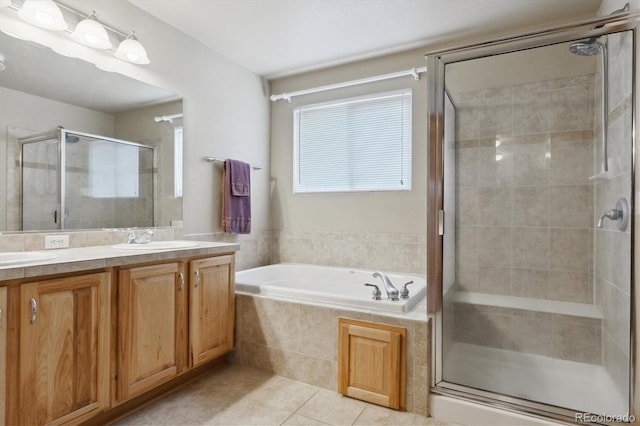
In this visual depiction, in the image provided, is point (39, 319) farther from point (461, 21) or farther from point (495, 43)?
point (461, 21)

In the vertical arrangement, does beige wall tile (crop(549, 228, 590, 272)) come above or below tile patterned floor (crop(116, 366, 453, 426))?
above

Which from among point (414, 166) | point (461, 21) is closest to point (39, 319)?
point (414, 166)

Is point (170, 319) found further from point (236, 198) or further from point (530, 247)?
point (530, 247)

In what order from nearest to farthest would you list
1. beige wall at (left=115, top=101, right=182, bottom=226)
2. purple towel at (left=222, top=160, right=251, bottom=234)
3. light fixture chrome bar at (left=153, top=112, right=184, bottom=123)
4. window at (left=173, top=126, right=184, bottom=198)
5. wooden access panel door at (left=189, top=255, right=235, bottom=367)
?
1. wooden access panel door at (left=189, top=255, right=235, bottom=367)
2. beige wall at (left=115, top=101, right=182, bottom=226)
3. light fixture chrome bar at (left=153, top=112, right=184, bottom=123)
4. window at (left=173, top=126, right=184, bottom=198)
5. purple towel at (left=222, top=160, right=251, bottom=234)

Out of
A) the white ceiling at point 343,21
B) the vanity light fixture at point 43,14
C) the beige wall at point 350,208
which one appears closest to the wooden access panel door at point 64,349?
the vanity light fixture at point 43,14

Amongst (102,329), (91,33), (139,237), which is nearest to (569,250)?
(102,329)

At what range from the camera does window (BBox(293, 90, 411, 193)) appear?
310cm

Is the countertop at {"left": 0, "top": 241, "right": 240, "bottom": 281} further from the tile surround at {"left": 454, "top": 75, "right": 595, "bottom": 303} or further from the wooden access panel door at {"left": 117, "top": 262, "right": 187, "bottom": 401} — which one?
the tile surround at {"left": 454, "top": 75, "right": 595, "bottom": 303}

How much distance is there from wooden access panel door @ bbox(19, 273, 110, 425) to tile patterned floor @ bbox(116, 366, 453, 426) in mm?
412

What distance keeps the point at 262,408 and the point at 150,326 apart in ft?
2.52

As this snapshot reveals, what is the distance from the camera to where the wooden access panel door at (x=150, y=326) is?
171 centimetres

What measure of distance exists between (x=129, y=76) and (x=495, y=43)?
87.8 inches

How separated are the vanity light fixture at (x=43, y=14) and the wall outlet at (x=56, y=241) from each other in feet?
3.70

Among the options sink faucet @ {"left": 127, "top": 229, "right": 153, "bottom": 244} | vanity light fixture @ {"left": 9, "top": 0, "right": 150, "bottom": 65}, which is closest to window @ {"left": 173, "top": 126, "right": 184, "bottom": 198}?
sink faucet @ {"left": 127, "top": 229, "right": 153, "bottom": 244}
